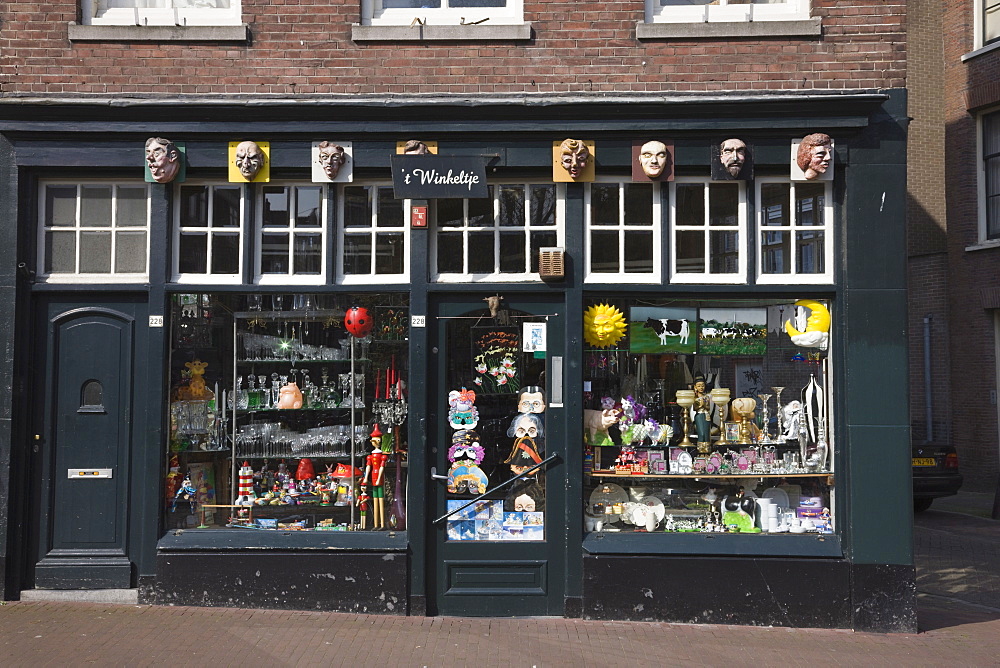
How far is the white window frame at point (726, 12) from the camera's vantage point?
721 centimetres

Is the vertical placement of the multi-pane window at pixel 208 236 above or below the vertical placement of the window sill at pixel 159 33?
below

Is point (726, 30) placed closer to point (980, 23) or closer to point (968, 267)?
point (968, 267)

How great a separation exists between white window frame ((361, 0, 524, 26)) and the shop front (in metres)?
0.90

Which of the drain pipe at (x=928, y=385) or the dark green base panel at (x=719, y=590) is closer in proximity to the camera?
the dark green base panel at (x=719, y=590)

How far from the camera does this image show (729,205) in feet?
23.7

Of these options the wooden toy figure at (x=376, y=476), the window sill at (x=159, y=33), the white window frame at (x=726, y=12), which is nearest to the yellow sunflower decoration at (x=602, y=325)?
the wooden toy figure at (x=376, y=476)

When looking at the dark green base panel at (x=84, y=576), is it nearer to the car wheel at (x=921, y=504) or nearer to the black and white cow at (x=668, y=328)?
the black and white cow at (x=668, y=328)

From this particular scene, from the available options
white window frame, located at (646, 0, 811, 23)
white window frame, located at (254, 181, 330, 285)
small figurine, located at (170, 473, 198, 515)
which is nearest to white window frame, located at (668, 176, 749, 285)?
white window frame, located at (646, 0, 811, 23)

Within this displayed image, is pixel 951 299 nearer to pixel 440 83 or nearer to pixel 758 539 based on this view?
pixel 758 539

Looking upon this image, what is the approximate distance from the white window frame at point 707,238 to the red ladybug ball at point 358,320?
8.84 feet

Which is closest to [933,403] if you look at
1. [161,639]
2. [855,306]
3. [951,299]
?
[951,299]

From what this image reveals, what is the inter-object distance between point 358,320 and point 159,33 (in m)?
3.04

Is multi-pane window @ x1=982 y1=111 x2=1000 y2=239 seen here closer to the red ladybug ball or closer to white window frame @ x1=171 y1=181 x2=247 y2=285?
the red ladybug ball

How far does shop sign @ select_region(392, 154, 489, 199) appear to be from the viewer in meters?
6.96
